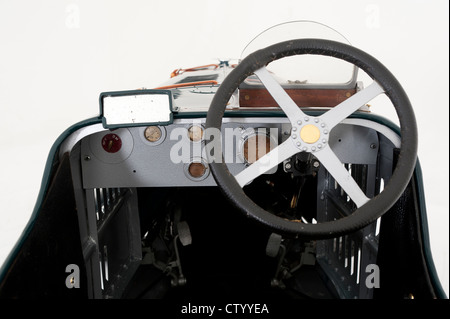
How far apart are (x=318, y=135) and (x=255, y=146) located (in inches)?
12.6

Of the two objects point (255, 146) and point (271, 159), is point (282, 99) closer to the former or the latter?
point (271, 159)

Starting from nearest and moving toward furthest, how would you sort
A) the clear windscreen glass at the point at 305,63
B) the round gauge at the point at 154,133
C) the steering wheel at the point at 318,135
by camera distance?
1. the steering wheel at the point at 318,135
2. the clear windscreen glass at the point at 305,63
3. the round gauge at the point at 154,133

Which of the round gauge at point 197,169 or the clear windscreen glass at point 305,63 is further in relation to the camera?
the round gauge at point 197,169

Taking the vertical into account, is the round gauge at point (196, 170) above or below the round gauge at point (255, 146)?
below

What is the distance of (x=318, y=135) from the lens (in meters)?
1.13

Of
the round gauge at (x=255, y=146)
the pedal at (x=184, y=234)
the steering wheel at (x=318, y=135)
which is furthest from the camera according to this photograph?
the pedal at (x=184, y=234)

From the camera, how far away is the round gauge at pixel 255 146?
55.3 inches

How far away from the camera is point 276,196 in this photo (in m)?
2.28

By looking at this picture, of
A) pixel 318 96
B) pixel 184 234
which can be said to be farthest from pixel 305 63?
pixel 184 234

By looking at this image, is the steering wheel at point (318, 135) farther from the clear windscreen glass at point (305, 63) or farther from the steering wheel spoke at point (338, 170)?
the clear windscreen glass at point (305, 63)

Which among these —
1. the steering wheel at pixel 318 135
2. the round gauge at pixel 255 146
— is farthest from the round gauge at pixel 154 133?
the steering wheel at pixel 318 135

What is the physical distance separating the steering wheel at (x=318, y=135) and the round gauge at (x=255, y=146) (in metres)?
0.27
